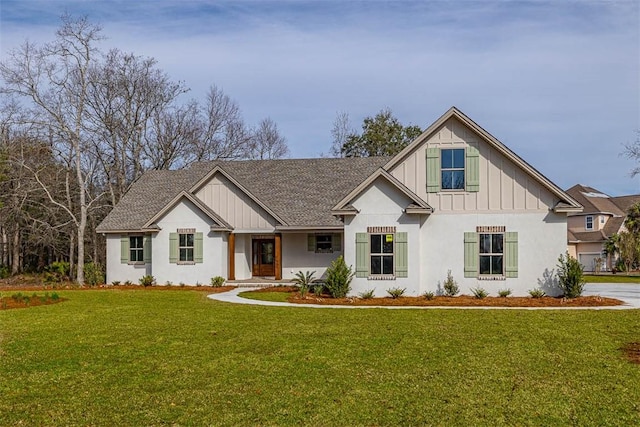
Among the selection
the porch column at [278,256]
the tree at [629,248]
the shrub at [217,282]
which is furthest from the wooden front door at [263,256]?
→ the tree at [629,248]

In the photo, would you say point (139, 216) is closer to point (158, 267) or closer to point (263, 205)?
point (158, 267)

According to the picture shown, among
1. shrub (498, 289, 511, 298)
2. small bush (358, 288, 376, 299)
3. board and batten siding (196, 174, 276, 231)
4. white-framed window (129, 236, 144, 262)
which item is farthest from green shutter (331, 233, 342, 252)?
white-framed window (129, 236, 144, 262)

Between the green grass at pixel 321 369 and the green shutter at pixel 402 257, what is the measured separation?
16.3ft

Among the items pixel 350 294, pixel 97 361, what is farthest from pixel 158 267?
pixel 97 361

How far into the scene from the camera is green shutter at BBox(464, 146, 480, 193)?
2023cm

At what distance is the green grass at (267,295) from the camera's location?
64.1ft

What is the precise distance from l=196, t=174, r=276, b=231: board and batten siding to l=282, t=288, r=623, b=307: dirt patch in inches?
277

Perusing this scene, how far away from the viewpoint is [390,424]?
6738mm

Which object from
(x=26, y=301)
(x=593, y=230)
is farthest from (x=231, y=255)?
(x=593, y=230)

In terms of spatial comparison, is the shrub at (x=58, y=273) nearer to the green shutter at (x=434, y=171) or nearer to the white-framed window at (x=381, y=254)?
the white-framed window at (x=381, y=254)

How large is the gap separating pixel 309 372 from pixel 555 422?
368 cm

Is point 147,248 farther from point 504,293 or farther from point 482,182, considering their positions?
point 504,293

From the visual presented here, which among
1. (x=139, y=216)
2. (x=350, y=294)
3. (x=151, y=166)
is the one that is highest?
(x=151, y=166)

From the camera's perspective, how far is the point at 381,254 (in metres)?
20.5
